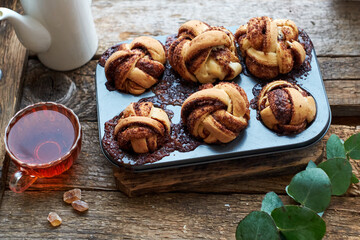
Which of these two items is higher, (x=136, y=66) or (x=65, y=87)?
(x=136, y=66)

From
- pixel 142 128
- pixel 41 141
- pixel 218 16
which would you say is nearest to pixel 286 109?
pixel 142 128

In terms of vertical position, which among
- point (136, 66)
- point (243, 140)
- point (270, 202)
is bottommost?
point (270, 202)

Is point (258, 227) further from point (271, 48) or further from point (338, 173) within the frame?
point (271, 48)

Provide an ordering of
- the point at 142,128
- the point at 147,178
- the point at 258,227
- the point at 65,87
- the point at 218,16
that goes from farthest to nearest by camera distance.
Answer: the point at 218,16 → the point at 65,87 → the point at 147,178 → the point at 142,128 → the point at 258,227

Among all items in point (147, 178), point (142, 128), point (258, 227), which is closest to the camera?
point (258, 227)

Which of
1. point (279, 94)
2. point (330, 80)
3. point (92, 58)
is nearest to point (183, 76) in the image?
point (279, 94)

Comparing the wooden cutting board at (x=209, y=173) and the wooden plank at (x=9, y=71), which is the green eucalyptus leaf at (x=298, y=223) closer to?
the wooden cutting board at (x=209, y=173)

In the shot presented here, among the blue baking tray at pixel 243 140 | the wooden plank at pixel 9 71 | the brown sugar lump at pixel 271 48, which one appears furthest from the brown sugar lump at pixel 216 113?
the wooden plank at pixel 9 71
